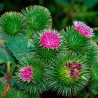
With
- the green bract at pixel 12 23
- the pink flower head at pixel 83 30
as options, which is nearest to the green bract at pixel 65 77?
the pink flower head at pixel 83 30

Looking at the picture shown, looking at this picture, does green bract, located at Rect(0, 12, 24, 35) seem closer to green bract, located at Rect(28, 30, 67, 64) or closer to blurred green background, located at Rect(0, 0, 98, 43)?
green bract, located at Rect(28, 30, 67, 64)

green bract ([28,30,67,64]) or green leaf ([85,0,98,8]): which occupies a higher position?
green leaf ([85,0,98,8])

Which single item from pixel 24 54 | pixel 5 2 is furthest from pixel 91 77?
pixel 5 2

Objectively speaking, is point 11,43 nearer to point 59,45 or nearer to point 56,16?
point 59,45

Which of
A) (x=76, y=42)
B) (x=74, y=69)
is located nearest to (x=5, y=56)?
(x=76, y=42)

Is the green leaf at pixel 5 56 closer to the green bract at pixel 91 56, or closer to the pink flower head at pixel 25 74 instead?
the pink flower head at pixel 25 74

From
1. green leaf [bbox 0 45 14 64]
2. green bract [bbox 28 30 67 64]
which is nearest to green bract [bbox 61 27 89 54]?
green bract [bbox 28 30 67 64]
